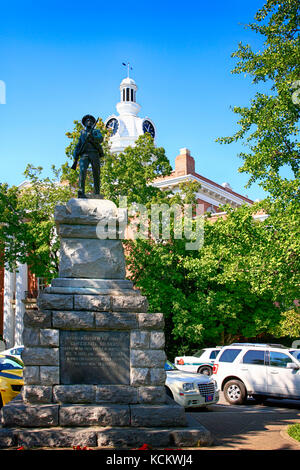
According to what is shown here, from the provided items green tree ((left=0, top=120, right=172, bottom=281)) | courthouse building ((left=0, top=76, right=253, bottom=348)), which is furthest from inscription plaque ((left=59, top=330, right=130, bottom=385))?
courthouse building ((left=0, top=76, right=253, bottom=348))

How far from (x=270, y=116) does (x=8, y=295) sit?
3358cm

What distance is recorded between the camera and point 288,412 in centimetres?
1268

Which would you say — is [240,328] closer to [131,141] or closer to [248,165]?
[248,165]

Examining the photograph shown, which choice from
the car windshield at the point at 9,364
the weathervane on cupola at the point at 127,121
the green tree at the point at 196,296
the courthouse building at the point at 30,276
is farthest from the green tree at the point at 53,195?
the weathervane on cupola at the point at 127,121

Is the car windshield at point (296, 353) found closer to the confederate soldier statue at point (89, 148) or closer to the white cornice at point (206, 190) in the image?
the confederate soldier statue at point (89, 148)

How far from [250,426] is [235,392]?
16.3 ft

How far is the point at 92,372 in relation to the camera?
817 cm

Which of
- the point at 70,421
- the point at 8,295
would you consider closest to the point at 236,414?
the point at 70,421

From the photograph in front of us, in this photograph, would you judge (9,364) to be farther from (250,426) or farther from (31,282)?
(31,282)

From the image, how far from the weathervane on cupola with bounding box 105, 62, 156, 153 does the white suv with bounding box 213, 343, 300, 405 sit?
51.6 m

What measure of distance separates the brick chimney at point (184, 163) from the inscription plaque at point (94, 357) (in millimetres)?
36544

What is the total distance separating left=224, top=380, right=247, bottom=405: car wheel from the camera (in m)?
14.8

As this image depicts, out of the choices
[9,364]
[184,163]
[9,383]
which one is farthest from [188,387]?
[184,163]

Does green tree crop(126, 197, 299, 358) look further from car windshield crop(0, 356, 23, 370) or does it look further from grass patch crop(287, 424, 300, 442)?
grass patch crop(287, 424, 300, 442)
